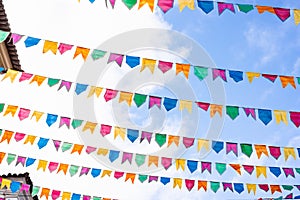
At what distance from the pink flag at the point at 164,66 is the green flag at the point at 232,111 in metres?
1.99

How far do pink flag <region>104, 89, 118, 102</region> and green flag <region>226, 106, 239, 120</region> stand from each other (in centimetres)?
298

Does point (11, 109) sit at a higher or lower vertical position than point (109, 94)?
higher

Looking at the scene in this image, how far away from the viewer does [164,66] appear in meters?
8.09

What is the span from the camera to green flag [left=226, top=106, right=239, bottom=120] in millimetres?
8766

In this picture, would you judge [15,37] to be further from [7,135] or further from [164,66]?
[7,135]

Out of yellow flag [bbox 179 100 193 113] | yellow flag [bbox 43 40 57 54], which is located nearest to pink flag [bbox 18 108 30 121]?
yellow flag [bbox 43 40 57 54]

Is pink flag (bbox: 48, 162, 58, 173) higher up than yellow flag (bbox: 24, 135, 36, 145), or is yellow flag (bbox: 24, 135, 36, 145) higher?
yellow flag (bbox: 24, 135, 36, 145)

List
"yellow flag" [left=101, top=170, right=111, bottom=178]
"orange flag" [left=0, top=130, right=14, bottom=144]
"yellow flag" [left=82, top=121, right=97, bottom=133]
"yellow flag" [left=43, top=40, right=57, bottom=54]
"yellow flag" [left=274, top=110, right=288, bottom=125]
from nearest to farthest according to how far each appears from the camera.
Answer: "yellow flag" [left=43, top=40, right=57, bottom=54], "yellow flag" [left=274, top=110, right=288, bottom=125], "yellow flag" [left=82, top=121, right=97, bottom=133], "orange flag" [left=0, top=130, right=14, bottom=144], "yellow flag" [left=101, top=170, right=111, bottom=178]

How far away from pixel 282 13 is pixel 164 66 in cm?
284

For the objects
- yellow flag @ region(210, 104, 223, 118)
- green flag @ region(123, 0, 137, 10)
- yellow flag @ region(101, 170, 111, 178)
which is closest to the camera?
green flag @ region(123, 0, 137, 10)

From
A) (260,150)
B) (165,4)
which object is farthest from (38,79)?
(260,150)

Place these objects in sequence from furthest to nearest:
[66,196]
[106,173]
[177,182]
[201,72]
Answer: [66,196], [177,182], [106,173], [201,72]

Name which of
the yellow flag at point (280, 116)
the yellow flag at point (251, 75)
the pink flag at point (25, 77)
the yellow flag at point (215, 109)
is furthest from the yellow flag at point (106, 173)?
the yellow flag at point (251, 75)

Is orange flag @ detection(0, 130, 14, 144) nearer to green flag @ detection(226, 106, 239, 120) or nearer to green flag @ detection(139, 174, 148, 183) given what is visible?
Answer: green flag @ detection(139, 174, 148, 183)
